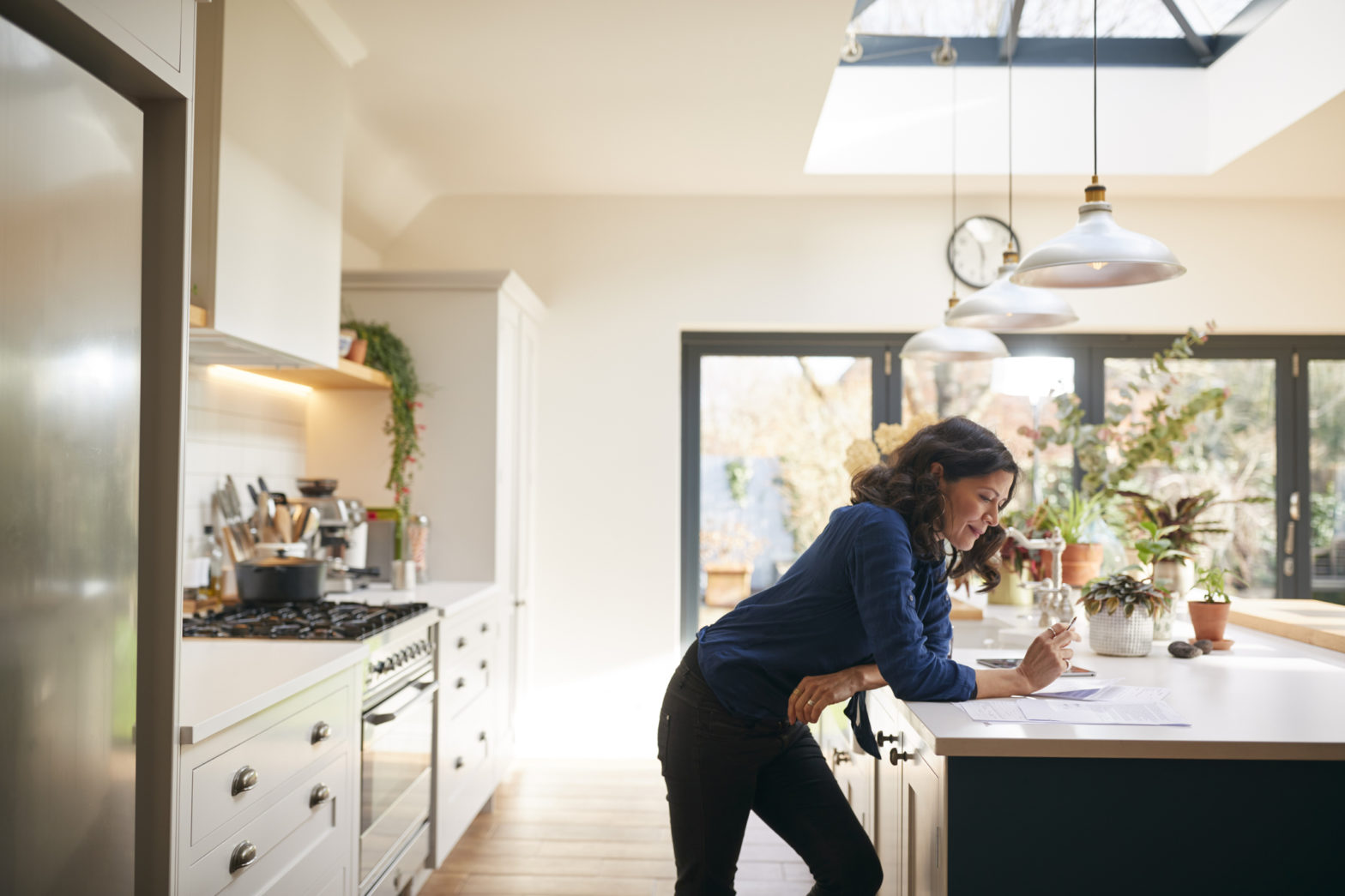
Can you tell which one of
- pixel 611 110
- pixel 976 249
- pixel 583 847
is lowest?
pixel 583 847

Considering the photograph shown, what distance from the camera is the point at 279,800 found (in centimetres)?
192

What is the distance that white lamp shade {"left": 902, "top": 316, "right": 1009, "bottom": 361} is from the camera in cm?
328

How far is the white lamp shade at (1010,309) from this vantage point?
2.75m

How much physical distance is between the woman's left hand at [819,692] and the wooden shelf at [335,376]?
6.45 ft

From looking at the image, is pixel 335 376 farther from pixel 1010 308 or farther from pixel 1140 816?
pixel 1140 816

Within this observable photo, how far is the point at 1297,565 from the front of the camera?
486 cm

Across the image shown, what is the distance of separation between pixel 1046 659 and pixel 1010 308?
4.20 ft

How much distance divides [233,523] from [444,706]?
2.84 ft

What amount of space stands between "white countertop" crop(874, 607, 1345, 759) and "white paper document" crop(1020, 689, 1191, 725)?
3 cm

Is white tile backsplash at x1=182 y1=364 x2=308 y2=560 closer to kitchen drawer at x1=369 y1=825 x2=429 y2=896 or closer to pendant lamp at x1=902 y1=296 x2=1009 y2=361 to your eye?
kitchen drawer at x1=369 y1=825 x2=429 y2=896

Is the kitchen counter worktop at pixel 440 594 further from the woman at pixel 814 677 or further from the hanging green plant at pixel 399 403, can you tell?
the woman at pixel 814 677

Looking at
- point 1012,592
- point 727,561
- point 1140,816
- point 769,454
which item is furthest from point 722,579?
point 1140,816

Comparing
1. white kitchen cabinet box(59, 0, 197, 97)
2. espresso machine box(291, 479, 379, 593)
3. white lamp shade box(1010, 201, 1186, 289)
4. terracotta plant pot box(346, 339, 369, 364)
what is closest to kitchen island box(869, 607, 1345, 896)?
white lamp shade box(1010, 201, 1186, 289)

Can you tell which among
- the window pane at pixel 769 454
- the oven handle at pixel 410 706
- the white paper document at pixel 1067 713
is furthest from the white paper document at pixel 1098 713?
the window pane at pixel 769 454
